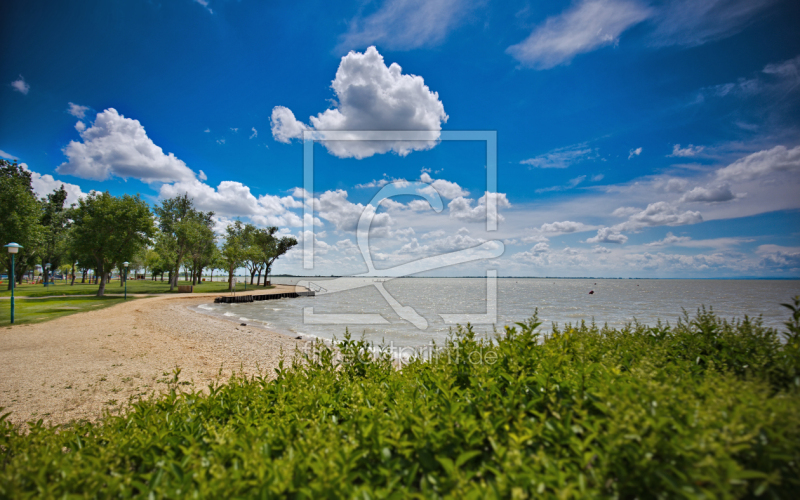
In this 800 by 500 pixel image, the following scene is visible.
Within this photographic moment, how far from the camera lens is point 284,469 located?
168 centimetres

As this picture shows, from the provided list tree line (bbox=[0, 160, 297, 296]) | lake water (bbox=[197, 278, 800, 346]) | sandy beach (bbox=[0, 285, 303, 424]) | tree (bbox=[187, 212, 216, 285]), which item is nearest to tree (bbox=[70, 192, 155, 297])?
tree line (bbox=[0, 160, 297, 296])

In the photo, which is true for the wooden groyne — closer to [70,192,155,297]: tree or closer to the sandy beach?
[70,192,155,297]: tree

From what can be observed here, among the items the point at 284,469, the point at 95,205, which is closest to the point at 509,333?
the point at 284,469

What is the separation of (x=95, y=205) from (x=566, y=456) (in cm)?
4553

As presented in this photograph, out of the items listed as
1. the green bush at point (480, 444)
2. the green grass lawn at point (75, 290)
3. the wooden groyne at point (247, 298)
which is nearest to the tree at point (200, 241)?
the green grass lawn at point (75, 290)

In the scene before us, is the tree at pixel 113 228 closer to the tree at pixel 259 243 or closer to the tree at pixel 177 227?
the tree at pixel 177 227

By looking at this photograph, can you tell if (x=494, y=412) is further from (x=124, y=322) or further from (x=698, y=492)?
(x=124, y=322)

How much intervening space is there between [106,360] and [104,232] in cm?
3119

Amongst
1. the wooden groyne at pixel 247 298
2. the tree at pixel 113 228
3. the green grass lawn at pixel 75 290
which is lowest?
the wooden groyne at pixel 247 298

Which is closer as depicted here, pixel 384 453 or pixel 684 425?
pixel 684 425

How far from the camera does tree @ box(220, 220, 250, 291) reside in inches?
2216

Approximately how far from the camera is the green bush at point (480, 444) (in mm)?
1483

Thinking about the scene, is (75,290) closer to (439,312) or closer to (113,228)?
(113,228)

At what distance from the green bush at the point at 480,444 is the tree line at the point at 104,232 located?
133ft
